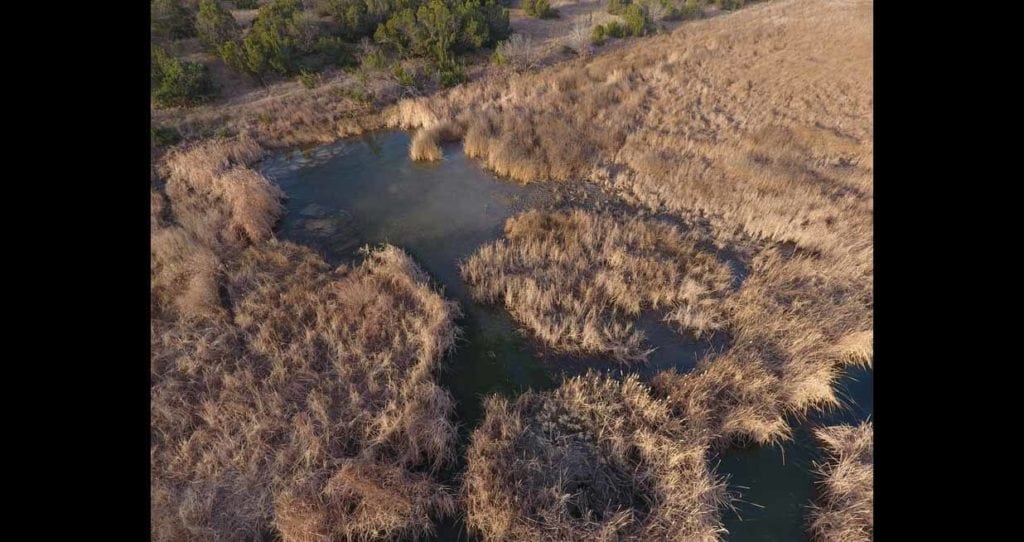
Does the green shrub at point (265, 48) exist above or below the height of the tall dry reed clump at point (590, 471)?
above

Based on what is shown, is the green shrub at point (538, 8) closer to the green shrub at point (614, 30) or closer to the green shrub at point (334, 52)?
the green shrub at point (614, 30)

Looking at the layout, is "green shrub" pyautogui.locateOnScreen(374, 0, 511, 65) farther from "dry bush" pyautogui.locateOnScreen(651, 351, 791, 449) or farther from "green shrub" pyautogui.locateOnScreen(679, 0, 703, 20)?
"dry bush" pyautogui.locateOnScreen(651, 351, 791, 449)

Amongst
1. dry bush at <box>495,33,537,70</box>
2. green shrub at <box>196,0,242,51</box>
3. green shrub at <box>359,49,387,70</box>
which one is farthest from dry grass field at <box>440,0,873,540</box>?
green shrub at <box>196,0,242,51</box>

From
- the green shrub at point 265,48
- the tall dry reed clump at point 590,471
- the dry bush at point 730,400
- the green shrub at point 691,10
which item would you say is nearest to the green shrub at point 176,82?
the green shrub at point 265,48

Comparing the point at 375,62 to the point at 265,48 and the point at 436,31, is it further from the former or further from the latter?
the point at 265,48

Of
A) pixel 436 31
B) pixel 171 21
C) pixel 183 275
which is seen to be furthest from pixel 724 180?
pixel 171 21
